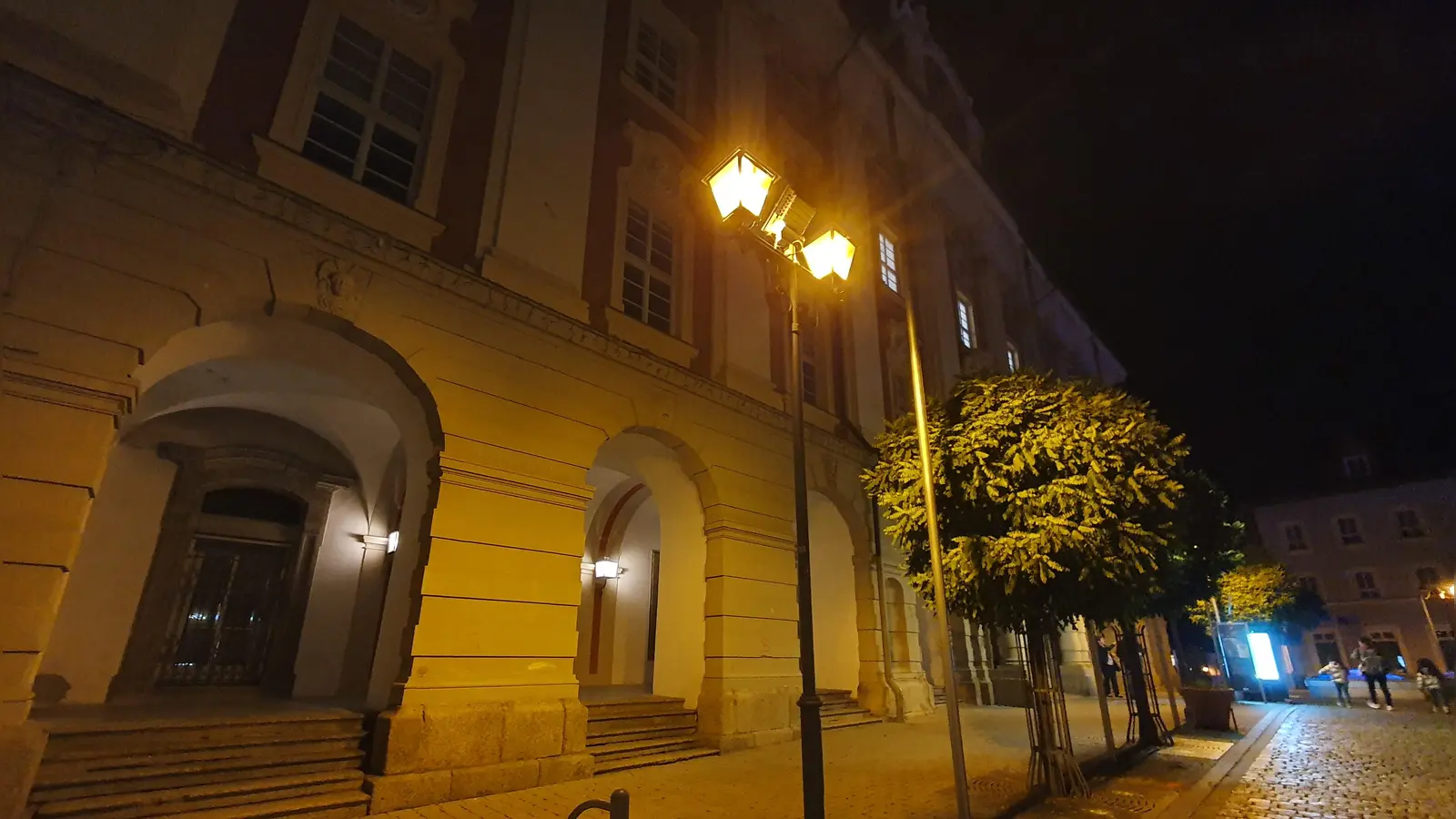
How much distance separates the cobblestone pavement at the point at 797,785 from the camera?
239 inches

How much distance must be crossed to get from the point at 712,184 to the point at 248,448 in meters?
9.20

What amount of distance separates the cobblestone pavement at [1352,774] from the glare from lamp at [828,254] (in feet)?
21.7

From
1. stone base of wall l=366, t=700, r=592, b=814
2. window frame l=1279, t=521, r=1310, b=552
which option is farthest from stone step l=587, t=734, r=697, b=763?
window frame l=1279, t=521, r=1310, b=552

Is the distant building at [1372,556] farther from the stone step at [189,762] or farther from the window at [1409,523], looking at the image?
the stone step at [189,762]

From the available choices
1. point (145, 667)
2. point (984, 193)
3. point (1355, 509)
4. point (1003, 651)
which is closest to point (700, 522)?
point (145, 667)

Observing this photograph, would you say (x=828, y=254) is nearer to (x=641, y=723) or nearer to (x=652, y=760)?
(x=652, y=760)

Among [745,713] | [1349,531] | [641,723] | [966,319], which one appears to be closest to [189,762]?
[641,723]

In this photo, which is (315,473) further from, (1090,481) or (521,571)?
(1090,481)

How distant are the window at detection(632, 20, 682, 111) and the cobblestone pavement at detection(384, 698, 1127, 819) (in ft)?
37.2

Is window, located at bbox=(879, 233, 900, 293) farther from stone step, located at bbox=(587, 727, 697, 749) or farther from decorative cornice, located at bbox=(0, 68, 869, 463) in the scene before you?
stone step, located at bbox=(587, 727, 697, 749)

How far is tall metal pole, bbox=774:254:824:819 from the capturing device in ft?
14.0

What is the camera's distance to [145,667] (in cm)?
897

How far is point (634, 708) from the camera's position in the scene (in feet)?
30.0

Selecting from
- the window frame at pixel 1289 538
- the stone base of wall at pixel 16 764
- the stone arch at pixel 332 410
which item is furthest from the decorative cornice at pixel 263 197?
the window frame at pixel 1289 538
